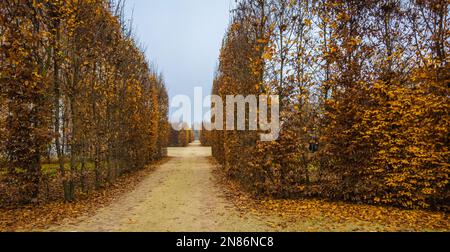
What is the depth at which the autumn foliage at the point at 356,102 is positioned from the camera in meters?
7.98

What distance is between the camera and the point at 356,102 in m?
8.79

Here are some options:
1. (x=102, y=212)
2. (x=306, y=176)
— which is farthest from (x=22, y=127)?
(x=306, y=176)

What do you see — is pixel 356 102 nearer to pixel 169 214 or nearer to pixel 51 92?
pixel 169 214

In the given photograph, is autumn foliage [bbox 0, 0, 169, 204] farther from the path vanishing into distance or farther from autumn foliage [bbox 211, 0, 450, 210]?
autumn foliage [bbox 211, 0, 450, 210]

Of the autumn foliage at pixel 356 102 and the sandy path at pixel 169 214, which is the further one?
the autumn foliage at pixel 356 102

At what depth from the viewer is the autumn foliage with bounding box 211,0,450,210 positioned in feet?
26.2

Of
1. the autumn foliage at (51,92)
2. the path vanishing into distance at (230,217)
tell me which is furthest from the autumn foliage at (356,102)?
the autumn foliage at (51,92)

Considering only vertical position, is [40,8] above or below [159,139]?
above

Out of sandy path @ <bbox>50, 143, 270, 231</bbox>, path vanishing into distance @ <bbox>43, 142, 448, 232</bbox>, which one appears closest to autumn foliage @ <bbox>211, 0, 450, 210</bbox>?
path vanishing into distance @ <bbox>43, 142, 448, 232</bbox>

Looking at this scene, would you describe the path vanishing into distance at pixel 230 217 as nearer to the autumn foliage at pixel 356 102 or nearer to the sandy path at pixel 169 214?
the sandy path at pixel 169 214

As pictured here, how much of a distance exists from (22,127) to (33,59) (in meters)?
2.09

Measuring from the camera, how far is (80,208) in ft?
28.3

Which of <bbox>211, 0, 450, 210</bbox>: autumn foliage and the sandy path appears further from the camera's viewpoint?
<bbox>211, 0, 450, 210</bbox>: autumn foliage
